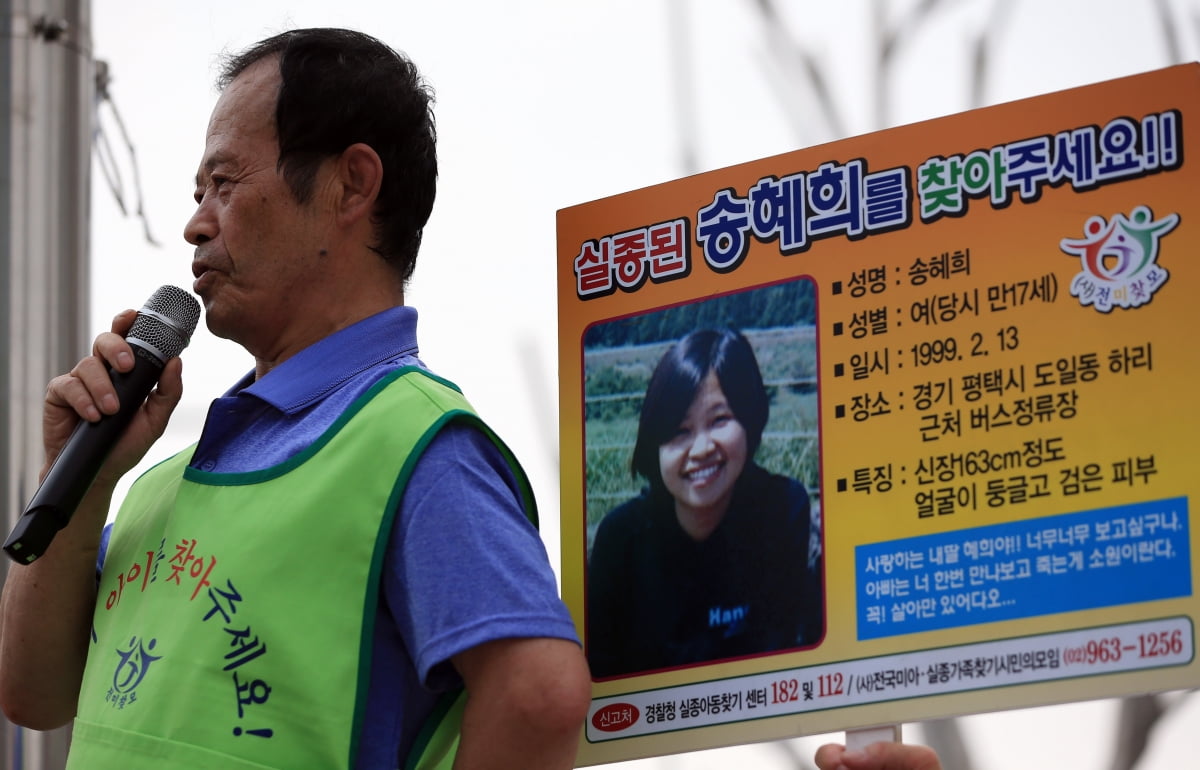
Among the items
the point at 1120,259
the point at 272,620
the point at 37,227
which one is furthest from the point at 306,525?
the point at 37,227

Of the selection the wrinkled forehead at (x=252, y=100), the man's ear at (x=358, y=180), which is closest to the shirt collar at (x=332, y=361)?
the man's ear at (x=358, y=180)

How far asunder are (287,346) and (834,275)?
1.95ft

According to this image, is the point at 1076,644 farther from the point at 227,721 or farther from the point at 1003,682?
the point at 227,721

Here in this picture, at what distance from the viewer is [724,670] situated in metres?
1.60

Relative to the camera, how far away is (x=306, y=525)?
1.52 meters

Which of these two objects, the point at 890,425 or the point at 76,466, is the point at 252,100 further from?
the point at 890,425

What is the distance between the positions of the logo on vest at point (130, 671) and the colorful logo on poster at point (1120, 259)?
907mm

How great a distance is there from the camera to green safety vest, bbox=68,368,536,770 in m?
1.46

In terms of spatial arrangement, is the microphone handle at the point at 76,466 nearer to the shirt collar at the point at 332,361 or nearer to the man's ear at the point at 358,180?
the shirt collar at the point at 332,361

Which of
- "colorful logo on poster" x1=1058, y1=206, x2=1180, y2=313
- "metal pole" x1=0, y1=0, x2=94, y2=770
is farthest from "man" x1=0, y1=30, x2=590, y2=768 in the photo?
"metal pole" x1=0, y1=0, x2=94, y2=770

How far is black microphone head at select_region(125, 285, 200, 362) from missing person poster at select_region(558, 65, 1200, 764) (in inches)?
15.8

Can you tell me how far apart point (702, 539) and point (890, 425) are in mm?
241

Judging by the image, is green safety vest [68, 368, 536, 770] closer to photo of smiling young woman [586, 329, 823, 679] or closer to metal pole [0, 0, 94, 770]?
photo of smiling young woman [586, 329, 823, 679]

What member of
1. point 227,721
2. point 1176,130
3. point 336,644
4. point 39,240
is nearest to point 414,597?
point 336,644
